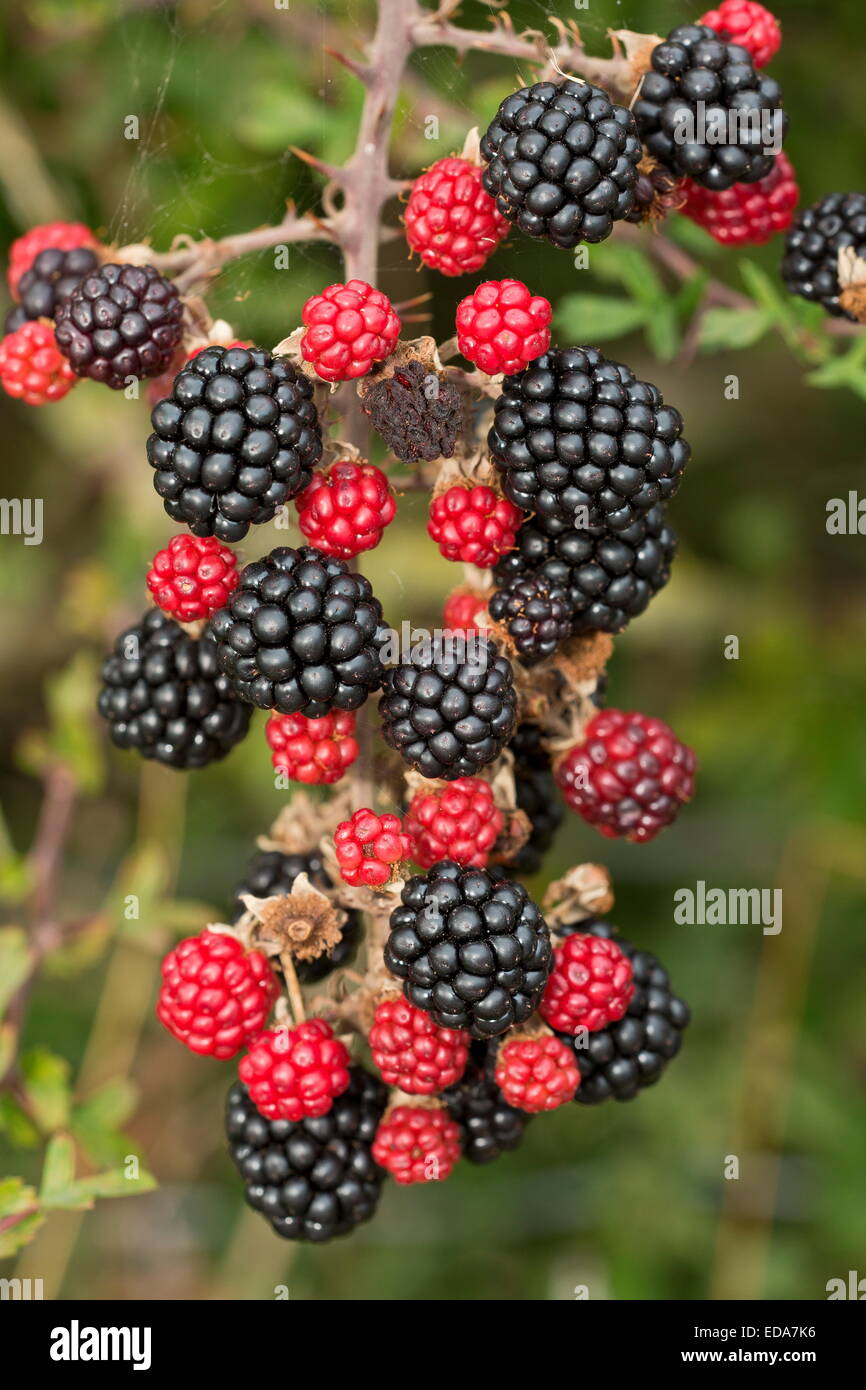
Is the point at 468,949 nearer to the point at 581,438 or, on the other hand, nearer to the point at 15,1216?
the point at 581,438

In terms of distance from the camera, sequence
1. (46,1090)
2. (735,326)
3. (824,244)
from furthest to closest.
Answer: (46,1090), (735,326), (824,244)

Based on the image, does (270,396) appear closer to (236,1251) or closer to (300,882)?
(300,882)

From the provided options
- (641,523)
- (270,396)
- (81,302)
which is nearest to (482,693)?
(641,523)

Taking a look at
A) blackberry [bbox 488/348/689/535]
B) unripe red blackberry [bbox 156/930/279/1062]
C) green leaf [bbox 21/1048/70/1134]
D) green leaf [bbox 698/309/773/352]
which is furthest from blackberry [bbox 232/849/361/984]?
green leaf [bbox 698/309/773/352]

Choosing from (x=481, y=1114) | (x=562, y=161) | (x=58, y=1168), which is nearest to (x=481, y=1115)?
(x=481, y=1114)

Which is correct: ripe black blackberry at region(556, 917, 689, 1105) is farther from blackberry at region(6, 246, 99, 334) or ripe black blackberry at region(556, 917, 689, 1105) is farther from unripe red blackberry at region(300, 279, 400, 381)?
blackberry at region(6, 246, 99, 334)
